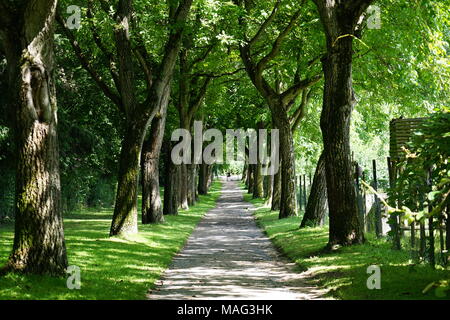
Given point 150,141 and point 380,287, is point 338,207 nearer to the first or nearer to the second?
point 380,287

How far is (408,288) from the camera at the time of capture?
29.2 ft

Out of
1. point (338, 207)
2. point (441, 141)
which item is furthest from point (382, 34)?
point (441, 141)

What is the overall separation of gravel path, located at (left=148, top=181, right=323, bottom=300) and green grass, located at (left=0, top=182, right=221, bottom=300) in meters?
0.34

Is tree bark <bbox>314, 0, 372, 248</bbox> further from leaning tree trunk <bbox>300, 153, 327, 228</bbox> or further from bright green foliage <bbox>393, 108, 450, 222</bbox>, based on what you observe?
leaning tree trunk <bbox>300, 153, 327, 228</bbox>

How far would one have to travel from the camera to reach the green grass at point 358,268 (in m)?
8.97

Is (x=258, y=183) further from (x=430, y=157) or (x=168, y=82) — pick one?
(x=430, y=157)

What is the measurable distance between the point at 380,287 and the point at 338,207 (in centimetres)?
478

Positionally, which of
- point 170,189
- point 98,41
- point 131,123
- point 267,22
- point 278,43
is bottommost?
point 170,189

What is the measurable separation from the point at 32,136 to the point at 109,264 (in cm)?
394

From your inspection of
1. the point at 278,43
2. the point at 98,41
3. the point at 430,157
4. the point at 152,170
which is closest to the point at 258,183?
the point at 278,43

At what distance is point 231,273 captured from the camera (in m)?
12.3

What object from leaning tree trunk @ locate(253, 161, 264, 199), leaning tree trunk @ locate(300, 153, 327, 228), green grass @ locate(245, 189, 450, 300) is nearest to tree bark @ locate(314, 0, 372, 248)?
green grass @ locate(245, 189, 450, 300)

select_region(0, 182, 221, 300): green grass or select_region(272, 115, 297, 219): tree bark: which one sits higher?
select_region(272, 115, 297, 219): tree bark

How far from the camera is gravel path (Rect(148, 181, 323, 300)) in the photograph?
389 inches
